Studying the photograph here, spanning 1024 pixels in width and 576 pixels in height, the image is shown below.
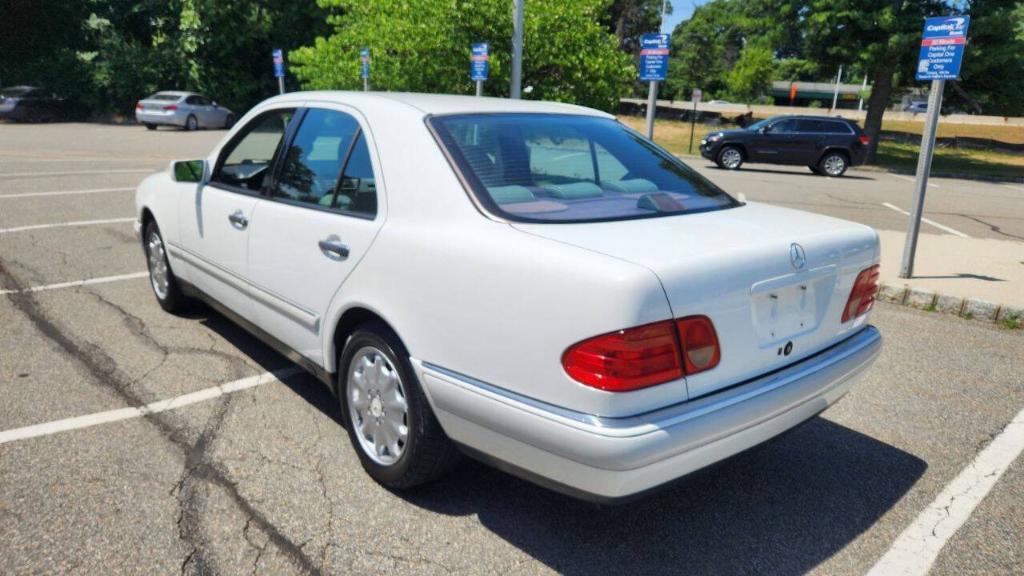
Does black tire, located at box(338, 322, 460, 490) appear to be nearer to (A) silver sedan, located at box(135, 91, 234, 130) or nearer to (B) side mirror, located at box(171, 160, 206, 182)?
(B) side mirror, located at box(171, 160, 206, 182)

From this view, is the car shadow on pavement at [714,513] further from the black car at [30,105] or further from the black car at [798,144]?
the black car at [30,105]

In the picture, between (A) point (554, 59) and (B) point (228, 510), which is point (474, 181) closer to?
(B) point (228, 510)

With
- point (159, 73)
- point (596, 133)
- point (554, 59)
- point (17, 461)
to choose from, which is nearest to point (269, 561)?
point (17, 461)

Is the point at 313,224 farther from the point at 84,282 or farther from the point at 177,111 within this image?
the point at 177,111

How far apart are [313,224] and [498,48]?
15505 millimetres

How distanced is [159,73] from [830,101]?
83.7 meters

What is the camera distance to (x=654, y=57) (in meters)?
9.14

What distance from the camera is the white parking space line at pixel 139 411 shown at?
359cm

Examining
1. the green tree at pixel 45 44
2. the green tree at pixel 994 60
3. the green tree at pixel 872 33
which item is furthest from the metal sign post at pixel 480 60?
the green tree at pixel 45 44

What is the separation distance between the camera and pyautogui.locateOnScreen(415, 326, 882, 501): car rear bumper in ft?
7.39

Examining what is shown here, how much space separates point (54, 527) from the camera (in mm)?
2814

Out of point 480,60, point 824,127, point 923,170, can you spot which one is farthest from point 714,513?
point 824,127

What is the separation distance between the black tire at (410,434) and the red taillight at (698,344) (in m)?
1.00

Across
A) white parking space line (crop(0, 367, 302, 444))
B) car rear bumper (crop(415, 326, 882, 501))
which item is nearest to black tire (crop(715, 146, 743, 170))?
white parking space line (crop(0, 367, 302, 444))
